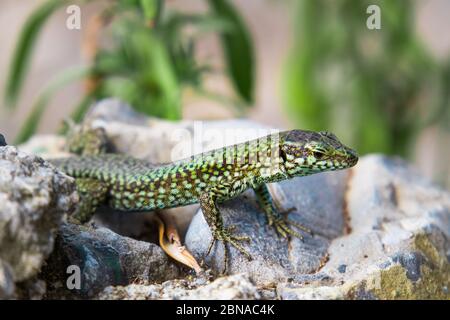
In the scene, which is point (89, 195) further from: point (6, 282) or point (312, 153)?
point (6, 282)

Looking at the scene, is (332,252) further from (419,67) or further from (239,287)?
(419,67)

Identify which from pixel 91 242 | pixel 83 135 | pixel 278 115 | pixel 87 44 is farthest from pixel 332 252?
pixel 278 115

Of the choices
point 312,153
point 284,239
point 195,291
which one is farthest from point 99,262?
point 312,153

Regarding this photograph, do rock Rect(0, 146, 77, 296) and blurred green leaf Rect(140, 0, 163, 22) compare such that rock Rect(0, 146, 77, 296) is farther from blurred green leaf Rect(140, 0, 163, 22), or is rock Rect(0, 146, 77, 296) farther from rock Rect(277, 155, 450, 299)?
blurred green leaf Rect(140, 0, 163, 22)

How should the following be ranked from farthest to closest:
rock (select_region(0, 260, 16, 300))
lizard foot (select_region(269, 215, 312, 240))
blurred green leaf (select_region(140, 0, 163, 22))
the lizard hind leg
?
blurred green leaf (select_region(140, 0, 163, 22)) → the lizard hind leg → lizard foot (select_region(269, 215, 312, 240)) → rock (select_region(0, 260, 16, 300))

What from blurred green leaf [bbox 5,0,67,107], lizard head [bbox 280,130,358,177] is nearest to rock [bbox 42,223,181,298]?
lizard head [bbox 280,130,358,177]

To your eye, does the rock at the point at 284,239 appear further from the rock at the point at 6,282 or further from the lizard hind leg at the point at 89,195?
the rock at the point at 6,282
